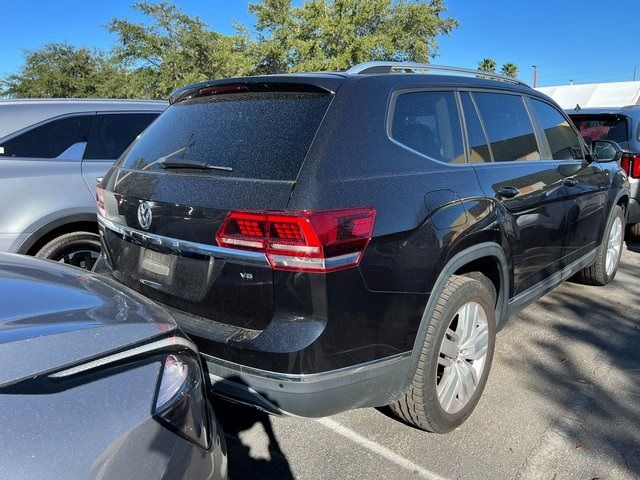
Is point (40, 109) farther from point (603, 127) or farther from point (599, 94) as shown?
point (599, 94)

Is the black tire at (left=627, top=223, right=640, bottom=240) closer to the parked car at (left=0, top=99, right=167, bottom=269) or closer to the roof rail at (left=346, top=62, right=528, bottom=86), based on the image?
the roof rail at (left=346, top=62, right=528, bottom=86)

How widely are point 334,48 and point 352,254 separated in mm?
28641

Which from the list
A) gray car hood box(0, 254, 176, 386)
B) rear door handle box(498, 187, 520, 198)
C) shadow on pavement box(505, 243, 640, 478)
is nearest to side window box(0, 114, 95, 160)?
gray car hood box(0, 254, 176, 386)

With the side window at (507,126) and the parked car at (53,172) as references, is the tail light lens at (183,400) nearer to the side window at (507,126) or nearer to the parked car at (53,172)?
the side window at (507,126)

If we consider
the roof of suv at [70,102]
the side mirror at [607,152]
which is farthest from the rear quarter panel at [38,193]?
the side mirror at [607,152]

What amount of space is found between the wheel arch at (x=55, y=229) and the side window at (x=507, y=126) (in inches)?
118

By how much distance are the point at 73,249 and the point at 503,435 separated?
3.43 m

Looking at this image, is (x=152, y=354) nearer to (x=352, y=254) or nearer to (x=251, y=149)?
(x=352, y=254)

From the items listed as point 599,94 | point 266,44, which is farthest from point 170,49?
point 599,94

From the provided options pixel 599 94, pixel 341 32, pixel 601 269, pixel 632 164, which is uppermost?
pixel 341 32

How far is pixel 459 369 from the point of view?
2.88 meters

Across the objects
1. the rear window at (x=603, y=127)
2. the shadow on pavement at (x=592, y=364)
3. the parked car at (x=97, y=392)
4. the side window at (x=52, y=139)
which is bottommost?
the shadow on pavement at (x=592, y=364)

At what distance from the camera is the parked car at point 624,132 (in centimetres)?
666

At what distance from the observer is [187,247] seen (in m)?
2.34
